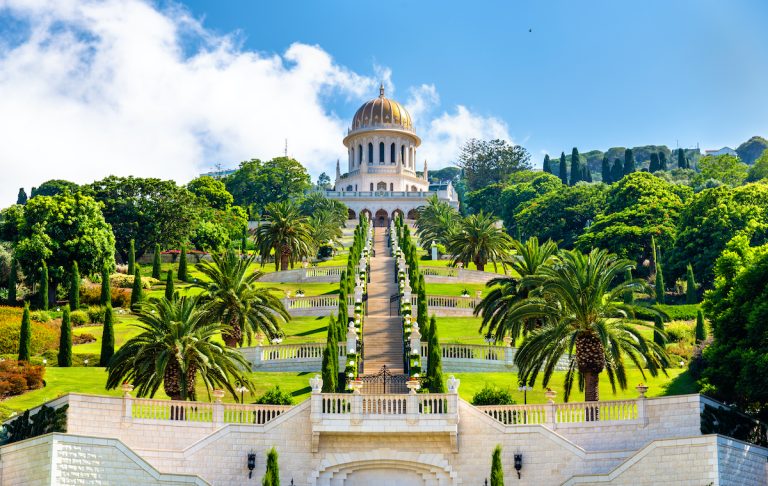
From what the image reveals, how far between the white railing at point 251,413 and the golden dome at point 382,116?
103978 mm

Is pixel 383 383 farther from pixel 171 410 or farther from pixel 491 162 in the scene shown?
pixel 491 162

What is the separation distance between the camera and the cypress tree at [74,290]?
195ft

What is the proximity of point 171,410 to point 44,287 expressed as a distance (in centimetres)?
3242

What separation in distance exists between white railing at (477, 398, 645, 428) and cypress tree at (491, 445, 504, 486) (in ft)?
8.18

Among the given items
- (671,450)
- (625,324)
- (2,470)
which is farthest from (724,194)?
(2,470)

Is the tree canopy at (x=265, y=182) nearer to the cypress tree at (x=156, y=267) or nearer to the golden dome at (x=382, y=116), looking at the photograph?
the golden dome at (x=382, y=116)

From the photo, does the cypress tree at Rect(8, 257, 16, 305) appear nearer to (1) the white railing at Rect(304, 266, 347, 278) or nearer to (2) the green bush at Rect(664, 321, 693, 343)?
(1) the white railing at Rect(304, 266, 347, 278)

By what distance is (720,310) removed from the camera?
129ft

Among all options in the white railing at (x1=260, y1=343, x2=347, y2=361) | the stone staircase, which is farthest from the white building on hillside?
the white railing at (x1=260, y1=343, x2=347, y2=361)

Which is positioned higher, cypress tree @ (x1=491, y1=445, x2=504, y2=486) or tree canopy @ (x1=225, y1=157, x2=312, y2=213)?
tree canopy @ (x1=225, y1=157, x2=312, y2=213)

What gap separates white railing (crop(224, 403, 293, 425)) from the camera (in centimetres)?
3194

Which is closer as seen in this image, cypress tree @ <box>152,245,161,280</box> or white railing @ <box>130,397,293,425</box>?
white railing @ <box>130,397,293,425</box>

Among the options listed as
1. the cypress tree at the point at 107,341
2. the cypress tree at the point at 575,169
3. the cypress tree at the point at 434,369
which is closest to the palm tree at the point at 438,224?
the cypress tree at the point at 107,341

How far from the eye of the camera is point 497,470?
29359 millimetres
